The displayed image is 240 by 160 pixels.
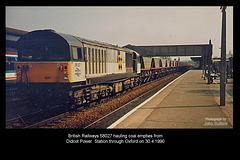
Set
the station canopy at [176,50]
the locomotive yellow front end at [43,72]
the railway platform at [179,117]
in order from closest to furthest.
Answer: the railway platform at [179,117] < the locomotive yellow front end at [43,72] < the station canopy at [176,50]

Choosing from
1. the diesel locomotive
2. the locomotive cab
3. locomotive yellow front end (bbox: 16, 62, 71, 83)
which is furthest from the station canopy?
locomotive yellow front end (bbox: 16, 62, 71, 83)

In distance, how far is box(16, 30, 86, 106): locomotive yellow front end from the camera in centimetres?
952

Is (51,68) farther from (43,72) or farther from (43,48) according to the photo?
(43,48)

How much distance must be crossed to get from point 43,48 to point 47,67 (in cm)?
102

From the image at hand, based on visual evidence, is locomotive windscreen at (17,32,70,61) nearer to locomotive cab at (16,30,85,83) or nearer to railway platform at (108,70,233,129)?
locomotive cab at (16,30,85,83)

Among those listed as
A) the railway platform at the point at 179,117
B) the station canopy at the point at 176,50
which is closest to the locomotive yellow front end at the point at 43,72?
the railway platform at the point at 179,117

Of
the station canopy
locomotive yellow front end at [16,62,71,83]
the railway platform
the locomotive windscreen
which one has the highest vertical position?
the station canopy

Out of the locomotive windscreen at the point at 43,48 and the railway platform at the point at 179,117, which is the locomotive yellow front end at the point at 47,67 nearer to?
the locomotive windscreen at the point at 43,48

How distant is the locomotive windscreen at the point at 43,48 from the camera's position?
9555mm

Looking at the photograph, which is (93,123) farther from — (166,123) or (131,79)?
(131,79)

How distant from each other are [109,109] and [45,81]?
13.2 feet

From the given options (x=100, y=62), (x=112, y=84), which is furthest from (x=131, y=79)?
(x=100, y=62)

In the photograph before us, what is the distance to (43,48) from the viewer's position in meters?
9.72

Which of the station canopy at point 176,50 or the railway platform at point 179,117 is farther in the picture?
the station canopy at point 176,50
